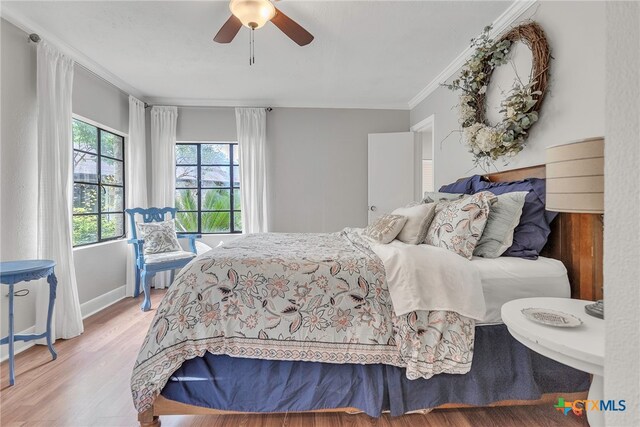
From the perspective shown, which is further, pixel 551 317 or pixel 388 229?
pixel 388 229

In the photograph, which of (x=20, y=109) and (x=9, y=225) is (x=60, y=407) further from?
(x=20, y=109)

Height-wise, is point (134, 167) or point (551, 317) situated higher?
point (134, 167)

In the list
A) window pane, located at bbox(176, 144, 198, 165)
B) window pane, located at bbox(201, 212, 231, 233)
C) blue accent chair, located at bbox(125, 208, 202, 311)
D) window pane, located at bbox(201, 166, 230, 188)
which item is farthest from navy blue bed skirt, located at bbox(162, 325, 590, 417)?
window pane, located at bbox(176, 144, 198, 165)

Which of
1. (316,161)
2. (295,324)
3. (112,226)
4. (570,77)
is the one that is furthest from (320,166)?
(295,324)

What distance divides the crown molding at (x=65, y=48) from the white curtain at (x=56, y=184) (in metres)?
0.09

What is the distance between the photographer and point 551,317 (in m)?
1.08

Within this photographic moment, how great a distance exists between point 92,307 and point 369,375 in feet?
10.1

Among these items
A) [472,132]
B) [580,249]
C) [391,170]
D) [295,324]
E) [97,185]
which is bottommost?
[295,324]

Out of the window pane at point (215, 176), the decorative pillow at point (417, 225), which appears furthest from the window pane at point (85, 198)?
the decorative pillow at point (417, 225)

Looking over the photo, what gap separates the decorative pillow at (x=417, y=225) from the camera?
6.57 feet

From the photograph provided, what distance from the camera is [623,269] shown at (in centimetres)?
46

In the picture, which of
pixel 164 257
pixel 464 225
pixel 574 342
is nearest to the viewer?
pixel 574 342

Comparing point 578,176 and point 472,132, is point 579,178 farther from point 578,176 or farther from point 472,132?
point 472,132

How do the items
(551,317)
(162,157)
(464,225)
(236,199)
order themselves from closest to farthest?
(551,317), (464,225), (162,157), (236,199)
